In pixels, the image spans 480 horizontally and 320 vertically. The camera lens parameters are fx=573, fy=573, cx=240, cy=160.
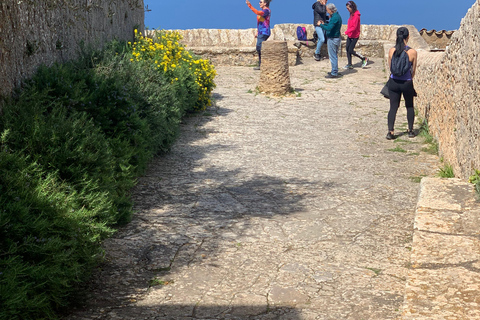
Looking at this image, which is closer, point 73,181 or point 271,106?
point 73,181

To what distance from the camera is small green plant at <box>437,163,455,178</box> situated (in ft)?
21.8

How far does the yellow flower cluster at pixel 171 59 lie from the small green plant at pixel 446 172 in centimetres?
405

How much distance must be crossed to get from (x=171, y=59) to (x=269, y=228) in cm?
524

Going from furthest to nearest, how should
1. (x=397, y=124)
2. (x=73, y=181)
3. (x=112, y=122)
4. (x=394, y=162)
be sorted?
(x=397, y=124)
(x=394, y=162)
(x=112, y=122)
(x=73, y=181)

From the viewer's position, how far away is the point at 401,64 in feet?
27.4

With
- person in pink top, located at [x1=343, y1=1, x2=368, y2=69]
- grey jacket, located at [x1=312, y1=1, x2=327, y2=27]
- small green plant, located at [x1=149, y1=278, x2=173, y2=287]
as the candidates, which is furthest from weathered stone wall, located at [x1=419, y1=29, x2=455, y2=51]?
small green plant, located at [x1=149, y1=278, x2=173, y2=287]

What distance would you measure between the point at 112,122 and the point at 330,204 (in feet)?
7.78

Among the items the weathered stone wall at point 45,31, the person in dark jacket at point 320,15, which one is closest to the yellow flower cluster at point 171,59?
the weathered stone wall at point 45,31

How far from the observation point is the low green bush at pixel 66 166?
342 centimetres

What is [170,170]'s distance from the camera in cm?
701

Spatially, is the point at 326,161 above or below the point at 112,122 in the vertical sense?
below

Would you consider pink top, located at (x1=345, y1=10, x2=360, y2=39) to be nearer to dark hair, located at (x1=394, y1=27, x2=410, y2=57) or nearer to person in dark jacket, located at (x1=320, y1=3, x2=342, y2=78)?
person in dark jacket, located at (x1=320, y1=3, x2=342, y2=78)

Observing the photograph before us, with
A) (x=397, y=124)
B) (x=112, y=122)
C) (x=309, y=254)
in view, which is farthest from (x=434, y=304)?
(x=397, y=124)

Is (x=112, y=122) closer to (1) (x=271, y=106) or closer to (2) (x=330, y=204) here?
(2) (x=330, y=204)
